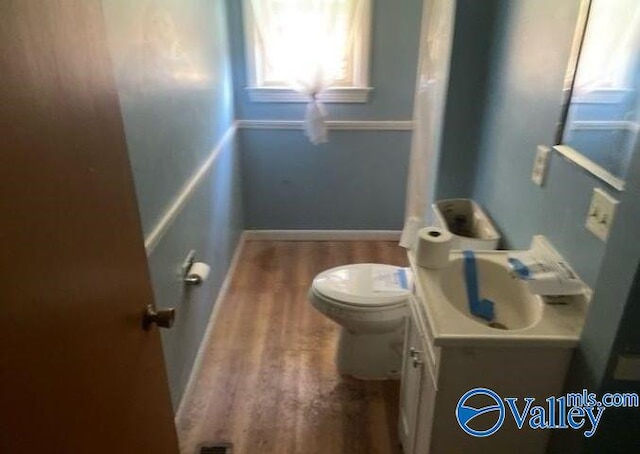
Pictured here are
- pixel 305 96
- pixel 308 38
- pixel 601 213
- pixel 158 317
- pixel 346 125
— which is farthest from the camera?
pixel 346 125

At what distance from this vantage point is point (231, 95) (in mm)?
3031

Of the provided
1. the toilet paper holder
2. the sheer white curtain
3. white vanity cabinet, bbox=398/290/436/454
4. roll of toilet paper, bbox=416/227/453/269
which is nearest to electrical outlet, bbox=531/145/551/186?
roll of toilet paper, bbox=416/227/453/269

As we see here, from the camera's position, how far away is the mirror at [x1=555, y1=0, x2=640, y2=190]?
1.14m

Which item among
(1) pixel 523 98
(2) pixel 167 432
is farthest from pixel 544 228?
(2) pixel 167 432

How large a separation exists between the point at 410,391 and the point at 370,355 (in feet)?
1.78

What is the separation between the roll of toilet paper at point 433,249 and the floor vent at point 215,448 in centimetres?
104

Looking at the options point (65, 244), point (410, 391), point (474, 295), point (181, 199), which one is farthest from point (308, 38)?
point (65, 244)

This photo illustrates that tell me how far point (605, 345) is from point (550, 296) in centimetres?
25

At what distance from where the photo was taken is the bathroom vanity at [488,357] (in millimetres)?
1185

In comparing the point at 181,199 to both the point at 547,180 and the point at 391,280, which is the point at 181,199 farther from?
the point at 547,180

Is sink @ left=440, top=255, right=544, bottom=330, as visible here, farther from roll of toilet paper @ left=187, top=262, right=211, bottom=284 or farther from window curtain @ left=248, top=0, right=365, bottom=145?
window curtain @ left=248, top=0, right=365, bottom=145

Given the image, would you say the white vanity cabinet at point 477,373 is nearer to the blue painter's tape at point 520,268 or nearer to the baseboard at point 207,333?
the blue painter's tape at point 520,268

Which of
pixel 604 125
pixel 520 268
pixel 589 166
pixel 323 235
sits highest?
pixel 604 125

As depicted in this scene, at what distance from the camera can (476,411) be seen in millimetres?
1267
